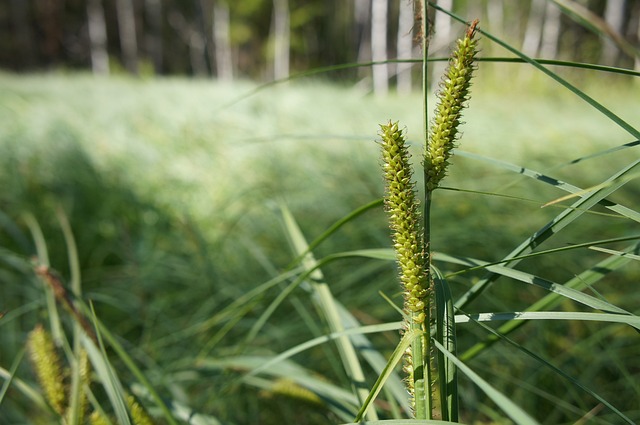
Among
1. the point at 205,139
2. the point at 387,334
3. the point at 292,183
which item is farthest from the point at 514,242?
the point at 205,139

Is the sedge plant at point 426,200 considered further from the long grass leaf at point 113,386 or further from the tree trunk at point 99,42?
the tree trunk at point 99,42

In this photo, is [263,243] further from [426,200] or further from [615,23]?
[615,23]

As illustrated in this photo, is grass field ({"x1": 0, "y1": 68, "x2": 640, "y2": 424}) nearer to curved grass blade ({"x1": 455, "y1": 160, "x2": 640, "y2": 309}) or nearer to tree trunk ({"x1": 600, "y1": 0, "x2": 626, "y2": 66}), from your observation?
curved grass blade ({"x1": 455, "y1": 160, "x2": 640, "y2": 309})

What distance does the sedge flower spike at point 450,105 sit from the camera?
383 mm

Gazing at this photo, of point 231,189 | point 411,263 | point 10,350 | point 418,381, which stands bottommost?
point 10,350

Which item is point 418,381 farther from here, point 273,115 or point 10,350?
point 273,115

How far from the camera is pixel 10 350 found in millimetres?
1320

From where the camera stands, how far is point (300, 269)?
0.81 metres

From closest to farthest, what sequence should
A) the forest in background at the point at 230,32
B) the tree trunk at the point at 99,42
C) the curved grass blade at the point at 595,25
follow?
1. the curved grass blade at the point at 595,25
2. the forest in background at the point at 230,32
3. the tree trunk at the point at 99,42

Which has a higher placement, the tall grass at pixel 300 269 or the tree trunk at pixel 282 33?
the tree trunk at pixel 282 33

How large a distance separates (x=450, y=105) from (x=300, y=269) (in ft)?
1.52

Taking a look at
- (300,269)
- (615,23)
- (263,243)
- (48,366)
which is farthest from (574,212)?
(615,23)

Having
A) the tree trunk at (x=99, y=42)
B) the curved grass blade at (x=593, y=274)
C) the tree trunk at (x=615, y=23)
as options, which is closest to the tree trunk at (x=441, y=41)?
the curved grass blade at (x=593, y=274)

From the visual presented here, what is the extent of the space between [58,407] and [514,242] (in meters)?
1.23
